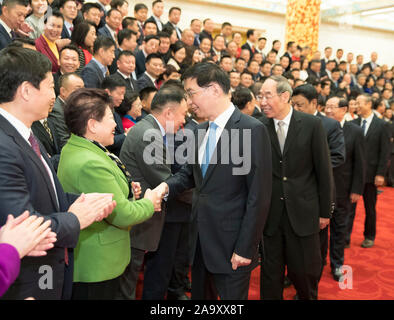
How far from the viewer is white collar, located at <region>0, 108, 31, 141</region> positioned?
1354 mm

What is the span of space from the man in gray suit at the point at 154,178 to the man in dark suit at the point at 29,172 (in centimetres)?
88

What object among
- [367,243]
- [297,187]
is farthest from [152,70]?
[367,243]

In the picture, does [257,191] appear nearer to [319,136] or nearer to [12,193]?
[319,136]

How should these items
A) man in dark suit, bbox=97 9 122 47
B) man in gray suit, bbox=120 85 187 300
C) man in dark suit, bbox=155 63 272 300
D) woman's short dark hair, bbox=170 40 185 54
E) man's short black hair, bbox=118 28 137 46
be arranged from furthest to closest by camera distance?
woman's short dark hair, bbox=170 40 185 54 → man in dark suit, bbox=97 9 122 47 → man's short black hair, bbox=118 28 137 46 → man in gray suit, bbox=120 85 187 300 → man in dark suit, bbox=155 63 272 300

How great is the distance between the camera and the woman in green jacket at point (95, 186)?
5.51 ft

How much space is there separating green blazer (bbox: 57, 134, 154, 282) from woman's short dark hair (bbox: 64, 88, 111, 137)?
58mm

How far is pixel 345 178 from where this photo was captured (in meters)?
3.65

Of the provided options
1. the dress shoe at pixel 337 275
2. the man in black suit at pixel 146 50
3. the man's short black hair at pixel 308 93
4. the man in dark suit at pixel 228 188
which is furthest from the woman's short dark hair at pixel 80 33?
the dress shoe at pixel 337 275

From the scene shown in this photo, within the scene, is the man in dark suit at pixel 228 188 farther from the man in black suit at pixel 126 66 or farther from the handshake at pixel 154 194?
the man in black suit at pixel 126 66

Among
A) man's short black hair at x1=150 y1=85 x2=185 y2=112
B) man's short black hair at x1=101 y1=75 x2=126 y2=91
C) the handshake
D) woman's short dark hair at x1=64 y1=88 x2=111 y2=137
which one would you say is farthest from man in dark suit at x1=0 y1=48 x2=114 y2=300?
man's short black hair at x1=101 y1=75 x2=126 y2=91

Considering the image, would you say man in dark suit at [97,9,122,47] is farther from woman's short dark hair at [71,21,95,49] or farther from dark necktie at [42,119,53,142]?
dark necktie at [42,119,53,142]

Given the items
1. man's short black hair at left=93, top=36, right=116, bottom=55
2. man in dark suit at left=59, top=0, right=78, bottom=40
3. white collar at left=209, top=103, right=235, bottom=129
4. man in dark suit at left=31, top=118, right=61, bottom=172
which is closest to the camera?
white collar at left=209, top=103, right=235, bottom=129

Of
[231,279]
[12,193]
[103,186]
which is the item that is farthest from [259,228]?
[12,193]
